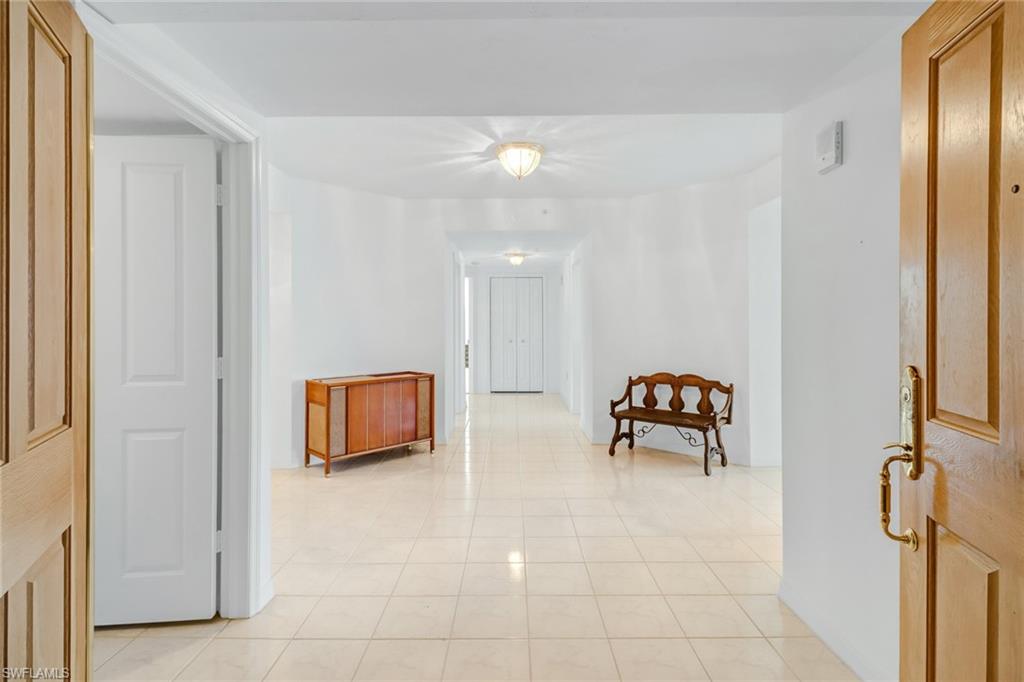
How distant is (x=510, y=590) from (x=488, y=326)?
802 cm

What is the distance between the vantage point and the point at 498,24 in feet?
5.75

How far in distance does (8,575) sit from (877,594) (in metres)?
2.35

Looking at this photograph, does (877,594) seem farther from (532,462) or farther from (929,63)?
(532,462)

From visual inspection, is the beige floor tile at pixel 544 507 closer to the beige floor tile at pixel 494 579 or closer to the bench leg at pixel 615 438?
the beige floor tile at pixel 494 579

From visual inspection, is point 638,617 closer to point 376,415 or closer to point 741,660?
point 741,660

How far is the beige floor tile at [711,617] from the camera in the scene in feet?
7.54

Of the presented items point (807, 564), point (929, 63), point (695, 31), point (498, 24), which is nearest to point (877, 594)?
point (807, 564)

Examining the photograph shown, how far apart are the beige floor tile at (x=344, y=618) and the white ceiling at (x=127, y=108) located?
2120 millimetres

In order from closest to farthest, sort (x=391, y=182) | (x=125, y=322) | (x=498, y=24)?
(x=498, y=24) < (x=125, y=322) < (x=391, y=182)

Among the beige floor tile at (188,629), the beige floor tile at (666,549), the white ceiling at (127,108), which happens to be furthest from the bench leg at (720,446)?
the white ceiling at (127,108)

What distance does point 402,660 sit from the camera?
2.12 m

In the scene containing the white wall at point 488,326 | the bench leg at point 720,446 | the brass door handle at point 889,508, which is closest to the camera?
the brass door handle at point 889,508

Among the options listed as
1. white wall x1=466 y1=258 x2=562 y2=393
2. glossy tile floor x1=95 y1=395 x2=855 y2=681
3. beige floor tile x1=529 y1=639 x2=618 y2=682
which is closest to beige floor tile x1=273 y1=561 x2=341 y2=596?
glossy tile floor x1=95 y1=395 x2=855 y2=681

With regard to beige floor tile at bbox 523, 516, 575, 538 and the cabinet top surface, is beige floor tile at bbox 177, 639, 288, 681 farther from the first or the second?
the cabinet top surface
